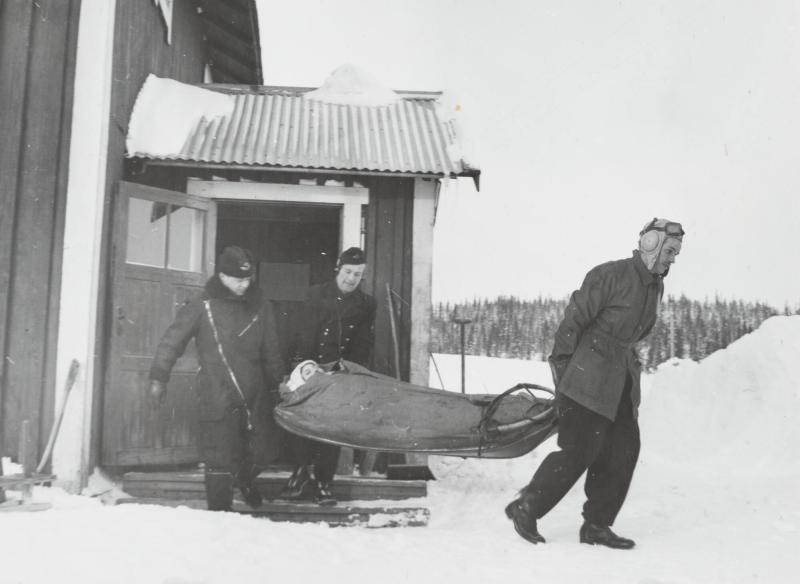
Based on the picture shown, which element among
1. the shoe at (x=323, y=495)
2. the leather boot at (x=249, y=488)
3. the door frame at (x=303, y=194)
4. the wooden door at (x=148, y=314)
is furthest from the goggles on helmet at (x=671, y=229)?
the wooden door at (x=148, y=314)

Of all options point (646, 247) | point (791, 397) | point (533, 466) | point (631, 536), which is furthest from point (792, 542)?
point (791, 397)

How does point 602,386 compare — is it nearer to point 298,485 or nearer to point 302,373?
point 302,373

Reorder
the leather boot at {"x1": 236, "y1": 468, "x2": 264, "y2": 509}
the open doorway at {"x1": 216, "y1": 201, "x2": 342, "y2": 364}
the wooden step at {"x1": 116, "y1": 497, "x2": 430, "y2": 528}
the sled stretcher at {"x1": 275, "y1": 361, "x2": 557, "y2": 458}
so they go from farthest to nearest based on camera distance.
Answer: the open doorway at {"x1": 216, "y1": 201, "x2": 342, "y2": 364}
the wooden step at {"x1": 116, "y1": 497, "x2": 430, "y2": 528}
the leather boot at {"x1": 236, "y1": 468, "x2": 264, "y2": 509}
the sled stretcher at {"x1": 275, "y1": 361, "x2": 557, "y2": 458}

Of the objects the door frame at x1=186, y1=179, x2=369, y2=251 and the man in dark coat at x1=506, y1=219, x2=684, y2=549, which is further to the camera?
the door frame at x1=186, y1=179, x2=369, y2=251

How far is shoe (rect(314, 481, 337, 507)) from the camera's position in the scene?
5.68 meters

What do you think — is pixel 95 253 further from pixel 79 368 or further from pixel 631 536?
pixel 631 536

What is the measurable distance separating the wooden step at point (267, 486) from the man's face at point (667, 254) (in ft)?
8.55

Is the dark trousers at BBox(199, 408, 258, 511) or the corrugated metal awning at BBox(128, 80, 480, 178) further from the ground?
the corrugated metal awning at BBox(128, 80, 480, 178)

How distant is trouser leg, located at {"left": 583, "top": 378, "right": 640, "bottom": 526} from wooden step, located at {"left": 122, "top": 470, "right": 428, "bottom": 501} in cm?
192

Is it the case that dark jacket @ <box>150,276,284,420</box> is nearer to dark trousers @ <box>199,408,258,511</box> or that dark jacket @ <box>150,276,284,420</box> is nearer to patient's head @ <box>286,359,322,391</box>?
dark trousers @ <box>199,408,258,511</box>

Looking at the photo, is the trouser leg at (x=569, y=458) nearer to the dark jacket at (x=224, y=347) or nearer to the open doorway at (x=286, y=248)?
the dark jacket at (x=224, y=347)

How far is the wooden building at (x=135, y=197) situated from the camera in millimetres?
5723

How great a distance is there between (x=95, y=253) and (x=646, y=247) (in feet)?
12.4

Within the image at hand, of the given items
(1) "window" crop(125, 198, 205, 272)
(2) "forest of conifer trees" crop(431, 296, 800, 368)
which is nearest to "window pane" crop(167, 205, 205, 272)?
(1) "window" crop(125, 198, 205, 272)
